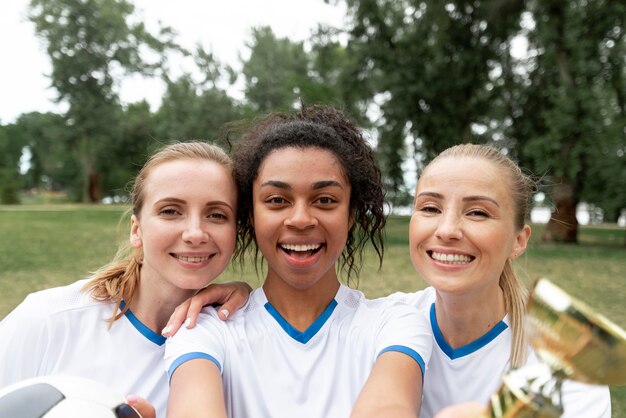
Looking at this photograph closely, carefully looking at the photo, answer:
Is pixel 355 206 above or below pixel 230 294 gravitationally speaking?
above

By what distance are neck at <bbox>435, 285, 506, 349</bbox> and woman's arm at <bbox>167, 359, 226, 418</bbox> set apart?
902 millimetres

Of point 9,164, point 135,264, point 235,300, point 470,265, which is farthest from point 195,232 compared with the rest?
point 9,164

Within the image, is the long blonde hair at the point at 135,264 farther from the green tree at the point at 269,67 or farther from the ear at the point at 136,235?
the green tree at the point at 269,67

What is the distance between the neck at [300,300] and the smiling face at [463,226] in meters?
0.36

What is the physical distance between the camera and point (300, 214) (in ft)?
6.24

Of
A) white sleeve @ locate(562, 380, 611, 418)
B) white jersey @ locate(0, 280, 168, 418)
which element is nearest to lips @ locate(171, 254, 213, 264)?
white jersey @ locate(0, 280, 168, 418)

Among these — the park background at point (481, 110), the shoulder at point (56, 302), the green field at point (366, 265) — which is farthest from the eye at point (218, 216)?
the park background at point (481, 110)

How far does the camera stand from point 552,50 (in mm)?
14836

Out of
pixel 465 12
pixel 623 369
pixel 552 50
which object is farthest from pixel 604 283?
pixel 623 369

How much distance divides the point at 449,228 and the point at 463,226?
60 mm

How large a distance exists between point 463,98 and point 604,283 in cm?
836

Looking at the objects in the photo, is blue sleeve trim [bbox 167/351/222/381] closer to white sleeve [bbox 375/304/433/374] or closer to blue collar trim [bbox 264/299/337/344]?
blue collar trim [bbox 264/299/337/344]

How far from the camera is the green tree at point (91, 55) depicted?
3081 cm

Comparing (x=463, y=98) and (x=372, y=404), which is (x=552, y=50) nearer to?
(x=463, y=98)
